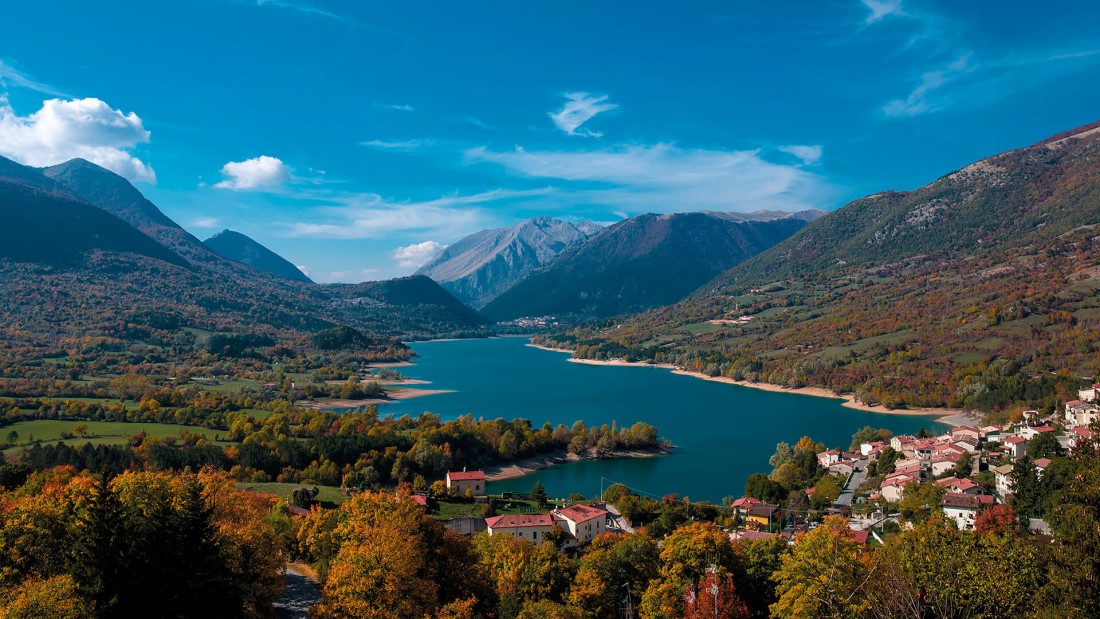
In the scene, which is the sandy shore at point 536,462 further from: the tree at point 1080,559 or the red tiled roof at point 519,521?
the tree at point 1080,559

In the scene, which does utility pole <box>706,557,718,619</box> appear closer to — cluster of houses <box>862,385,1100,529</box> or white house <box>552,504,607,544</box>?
white house <box>552,504,607,544</box>

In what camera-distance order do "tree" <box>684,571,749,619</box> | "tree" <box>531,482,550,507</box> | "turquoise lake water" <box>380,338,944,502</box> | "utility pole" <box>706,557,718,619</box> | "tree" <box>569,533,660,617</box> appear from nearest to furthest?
"tree" <box>684,571,749,619</box>, "utility pole" <box>706,557,718,619</box>, "tree" <box>569,533,660,617</box>, "tree" <box>531,482,550,507</box>, "turquoise lake water" <box>380,338,944,502</box>

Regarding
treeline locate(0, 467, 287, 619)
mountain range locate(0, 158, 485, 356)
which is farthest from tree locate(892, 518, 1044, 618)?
mountain range locate(0, 158, 485, 356)

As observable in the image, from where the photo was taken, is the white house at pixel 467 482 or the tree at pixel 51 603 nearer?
the tree at pixel 51 603

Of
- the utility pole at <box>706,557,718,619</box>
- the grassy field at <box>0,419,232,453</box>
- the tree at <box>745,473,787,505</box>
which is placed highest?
the utility pole at <box>706,557,718,619</box>

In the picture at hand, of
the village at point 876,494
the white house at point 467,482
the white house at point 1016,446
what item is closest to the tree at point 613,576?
the village at point 876,494

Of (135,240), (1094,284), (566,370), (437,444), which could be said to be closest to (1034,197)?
(1094,284)

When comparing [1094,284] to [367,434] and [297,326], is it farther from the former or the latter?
[297,326]
